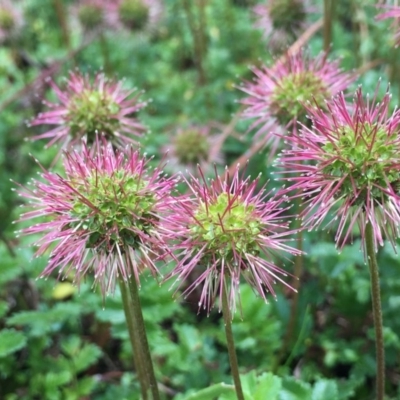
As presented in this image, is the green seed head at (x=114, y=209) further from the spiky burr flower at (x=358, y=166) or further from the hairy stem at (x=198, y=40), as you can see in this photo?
the hairy stem at (x=198, y=40)

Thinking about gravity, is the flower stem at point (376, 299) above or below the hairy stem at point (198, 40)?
below

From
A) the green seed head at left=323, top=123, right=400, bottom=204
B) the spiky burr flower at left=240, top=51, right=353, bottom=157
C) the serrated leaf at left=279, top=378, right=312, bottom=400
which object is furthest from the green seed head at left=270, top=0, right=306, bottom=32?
the serrated leaf at left=279, top=378, right=312, bottom=400

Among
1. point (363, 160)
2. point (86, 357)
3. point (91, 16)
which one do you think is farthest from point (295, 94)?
point (91, 16)

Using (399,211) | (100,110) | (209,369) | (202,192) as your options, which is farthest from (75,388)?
(399,211)

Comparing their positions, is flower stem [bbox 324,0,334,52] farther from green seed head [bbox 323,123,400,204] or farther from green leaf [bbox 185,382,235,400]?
green leaf [bbox 185,382,235,400]

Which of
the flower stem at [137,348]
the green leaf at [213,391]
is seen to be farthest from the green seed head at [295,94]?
the green leaf at [213,391]

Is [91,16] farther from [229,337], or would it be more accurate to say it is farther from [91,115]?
[229,337]
